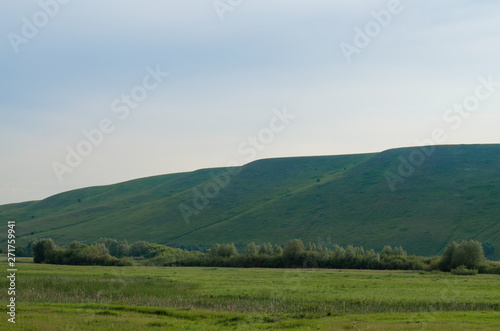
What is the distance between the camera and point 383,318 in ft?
97.7

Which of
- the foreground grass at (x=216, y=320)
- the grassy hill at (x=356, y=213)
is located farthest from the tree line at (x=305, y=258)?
the grassy hill at (x=356, y=213)

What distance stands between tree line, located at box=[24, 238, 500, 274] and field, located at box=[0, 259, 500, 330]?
17.3 metres

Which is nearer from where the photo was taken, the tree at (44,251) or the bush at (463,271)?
the bush at (463,271)

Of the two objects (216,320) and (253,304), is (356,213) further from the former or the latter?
(216,320)

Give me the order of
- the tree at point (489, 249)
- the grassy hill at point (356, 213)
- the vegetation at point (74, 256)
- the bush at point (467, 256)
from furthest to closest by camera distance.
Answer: the grassy hill at point (356, 213) < the tree at point (489, 249) < the vegetation at point (74, 256) < the bush at point (467, 256)

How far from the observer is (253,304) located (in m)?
36.5

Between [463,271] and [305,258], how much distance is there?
26.0 m

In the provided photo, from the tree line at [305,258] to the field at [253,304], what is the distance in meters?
17.3

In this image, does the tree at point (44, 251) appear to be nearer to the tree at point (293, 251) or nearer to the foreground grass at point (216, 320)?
the tree at point (293, 251)

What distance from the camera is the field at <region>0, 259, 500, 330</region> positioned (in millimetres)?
27891

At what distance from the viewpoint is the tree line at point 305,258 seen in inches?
2601

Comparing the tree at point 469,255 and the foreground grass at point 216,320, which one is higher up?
the foreground grass at point 216,320

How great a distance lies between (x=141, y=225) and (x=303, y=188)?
60.2 metres

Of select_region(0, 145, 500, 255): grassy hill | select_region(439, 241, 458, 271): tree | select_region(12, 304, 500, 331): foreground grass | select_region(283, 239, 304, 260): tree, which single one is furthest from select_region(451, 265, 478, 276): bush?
select_region(0, 145, 500, 255): grassy hill
